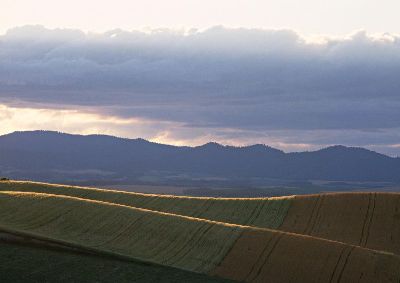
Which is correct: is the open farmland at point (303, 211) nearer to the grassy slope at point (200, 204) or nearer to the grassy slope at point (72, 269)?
the grassy slope at point (200, 204)

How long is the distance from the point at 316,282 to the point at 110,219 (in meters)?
24.3

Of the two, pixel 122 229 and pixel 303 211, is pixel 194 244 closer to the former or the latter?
pixel 122 229

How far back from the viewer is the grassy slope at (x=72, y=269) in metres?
51.0

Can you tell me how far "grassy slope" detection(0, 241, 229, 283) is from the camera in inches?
2009

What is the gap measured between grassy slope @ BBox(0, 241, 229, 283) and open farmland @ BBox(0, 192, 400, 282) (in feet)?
7.00

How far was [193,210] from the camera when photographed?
89438mm

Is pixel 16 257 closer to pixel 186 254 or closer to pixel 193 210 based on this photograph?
pixel 186 254

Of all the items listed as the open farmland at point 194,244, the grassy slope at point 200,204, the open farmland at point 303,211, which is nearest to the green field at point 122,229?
the open farmland at point 194,244

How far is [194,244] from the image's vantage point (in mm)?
66188

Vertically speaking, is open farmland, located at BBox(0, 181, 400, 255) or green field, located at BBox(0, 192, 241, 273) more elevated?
green field, located at BBox(0, 192, 241, 273)

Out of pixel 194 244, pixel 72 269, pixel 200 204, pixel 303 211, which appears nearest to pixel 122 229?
pixel 194 244

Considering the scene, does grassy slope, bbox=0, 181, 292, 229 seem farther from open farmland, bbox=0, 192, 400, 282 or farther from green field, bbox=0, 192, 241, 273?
open farmland, bbox=0, 192, 400, 282

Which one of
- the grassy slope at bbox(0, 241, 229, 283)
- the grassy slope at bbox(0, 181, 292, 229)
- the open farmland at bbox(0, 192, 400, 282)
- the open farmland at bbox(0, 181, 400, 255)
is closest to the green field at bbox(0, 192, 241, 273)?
the open farmland at bbox(0, 192, 400, 282)

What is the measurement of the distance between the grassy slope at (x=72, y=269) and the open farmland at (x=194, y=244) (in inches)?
84.0
